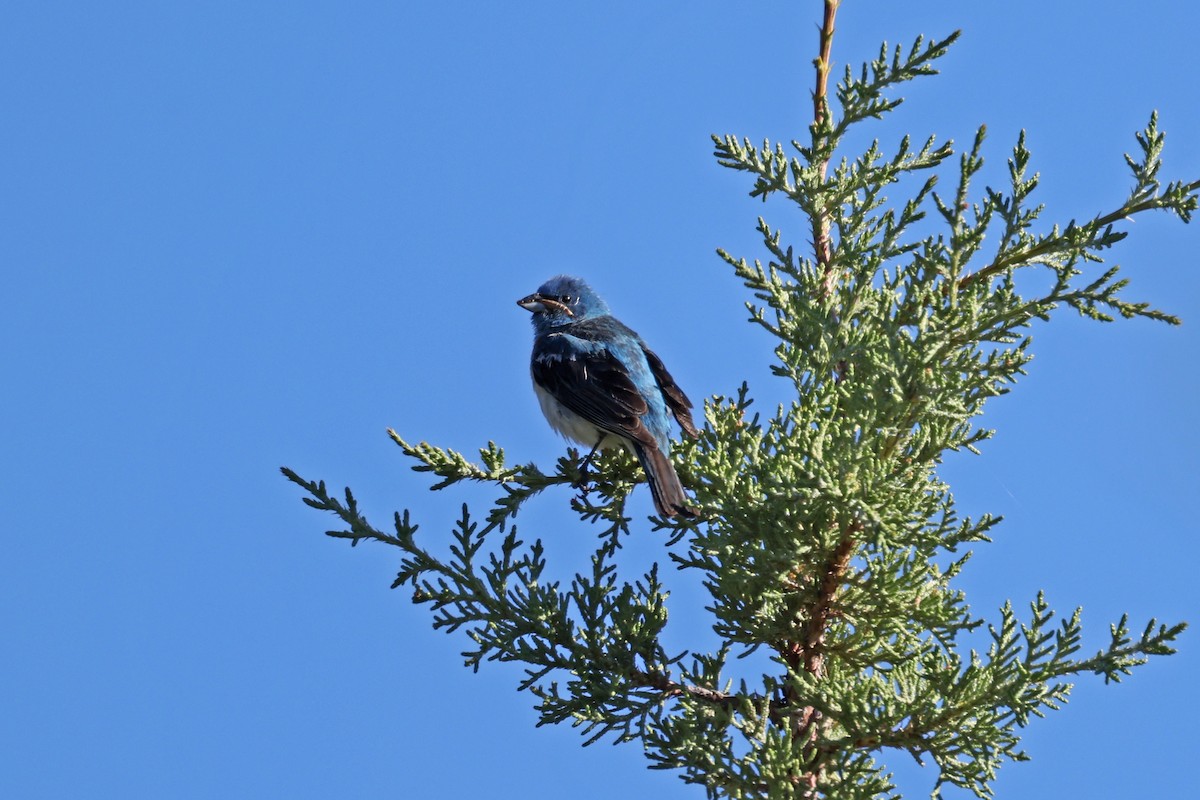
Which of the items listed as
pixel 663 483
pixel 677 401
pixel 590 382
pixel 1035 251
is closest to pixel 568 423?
pixel 590 382

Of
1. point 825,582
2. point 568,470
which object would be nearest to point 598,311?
point 568,470

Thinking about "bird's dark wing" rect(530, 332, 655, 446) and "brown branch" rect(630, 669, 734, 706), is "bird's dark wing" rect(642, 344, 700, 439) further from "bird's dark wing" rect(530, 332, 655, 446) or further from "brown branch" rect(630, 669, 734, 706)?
"brown branch" rect(630, 669, 734, 706)

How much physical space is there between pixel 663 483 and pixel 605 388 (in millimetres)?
1459

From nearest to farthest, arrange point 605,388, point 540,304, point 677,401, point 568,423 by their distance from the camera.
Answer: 1. point 605,388
2. point 677,401
3. point 568,423
4. point 540,304

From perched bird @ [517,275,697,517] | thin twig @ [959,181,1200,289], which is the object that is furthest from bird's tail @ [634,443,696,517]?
thin twig @ [959,181,1200,289]

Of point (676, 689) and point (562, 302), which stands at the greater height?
point (562, 302)

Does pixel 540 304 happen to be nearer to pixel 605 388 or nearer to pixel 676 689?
pixel 605 388

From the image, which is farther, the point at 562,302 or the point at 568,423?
the point at 562,302

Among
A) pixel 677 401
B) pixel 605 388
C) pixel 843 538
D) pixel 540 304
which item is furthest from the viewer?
pixel 540 304

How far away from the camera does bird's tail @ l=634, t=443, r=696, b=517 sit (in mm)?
5312

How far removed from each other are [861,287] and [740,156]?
0.70m

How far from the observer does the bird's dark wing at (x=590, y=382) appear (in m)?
6.67

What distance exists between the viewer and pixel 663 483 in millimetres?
5699

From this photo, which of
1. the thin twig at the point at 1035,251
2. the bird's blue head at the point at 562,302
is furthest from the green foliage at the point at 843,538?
the bird's blue head at the point at 562,302
